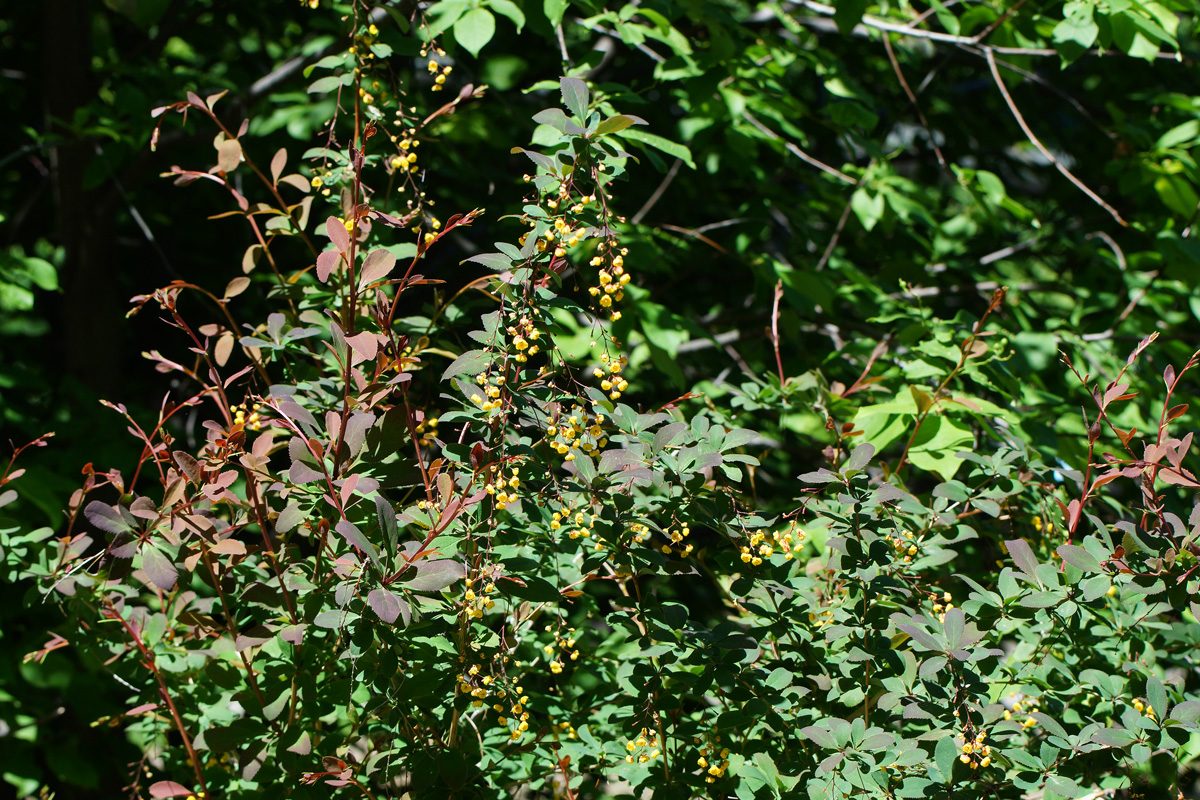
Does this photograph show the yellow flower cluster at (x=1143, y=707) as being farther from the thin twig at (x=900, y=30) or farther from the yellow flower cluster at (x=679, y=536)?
the thin twig at (x=900, y=30)

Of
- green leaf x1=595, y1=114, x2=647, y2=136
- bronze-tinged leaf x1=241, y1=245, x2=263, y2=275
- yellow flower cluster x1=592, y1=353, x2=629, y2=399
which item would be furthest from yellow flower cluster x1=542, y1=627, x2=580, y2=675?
bronze-tinged leaf x1=241, y1=245, x2=263, y2=275

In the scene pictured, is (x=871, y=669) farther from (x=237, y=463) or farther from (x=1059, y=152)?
(x=1059, y=152)

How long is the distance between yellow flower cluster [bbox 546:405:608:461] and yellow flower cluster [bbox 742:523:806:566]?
250 mm

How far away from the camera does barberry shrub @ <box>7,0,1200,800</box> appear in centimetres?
117

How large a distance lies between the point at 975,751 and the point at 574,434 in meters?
0.65

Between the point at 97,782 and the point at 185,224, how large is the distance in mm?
2000

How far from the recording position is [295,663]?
1319mm

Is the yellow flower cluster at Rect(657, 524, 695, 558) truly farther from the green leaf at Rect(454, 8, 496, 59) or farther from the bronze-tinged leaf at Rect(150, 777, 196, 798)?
the green leaf at Rect(454, 8, 496, 59)

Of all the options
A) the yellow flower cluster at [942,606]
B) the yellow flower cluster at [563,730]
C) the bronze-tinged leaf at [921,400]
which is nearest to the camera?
the yellow flower cluster at [942,606]

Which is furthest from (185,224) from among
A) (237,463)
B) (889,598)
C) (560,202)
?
(889,598)

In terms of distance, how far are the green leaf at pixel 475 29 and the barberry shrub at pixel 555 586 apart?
0.29m

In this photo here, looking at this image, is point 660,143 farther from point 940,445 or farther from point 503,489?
point 503,489

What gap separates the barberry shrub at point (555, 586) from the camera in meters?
1.17

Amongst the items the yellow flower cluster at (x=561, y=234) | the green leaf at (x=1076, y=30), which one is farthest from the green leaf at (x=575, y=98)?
the green leaf at (x=1076, y=30)
